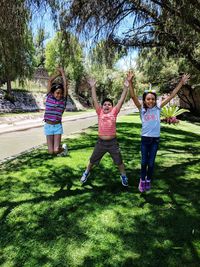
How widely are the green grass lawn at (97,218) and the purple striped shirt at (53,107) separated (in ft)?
3.85

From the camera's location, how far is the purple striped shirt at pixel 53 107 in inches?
239

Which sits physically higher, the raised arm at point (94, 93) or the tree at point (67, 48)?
the tree at point (67, 48)

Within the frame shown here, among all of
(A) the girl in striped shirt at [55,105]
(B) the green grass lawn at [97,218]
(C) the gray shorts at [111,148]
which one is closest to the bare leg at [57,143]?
(A) the girl in striped shirt at [55,105]

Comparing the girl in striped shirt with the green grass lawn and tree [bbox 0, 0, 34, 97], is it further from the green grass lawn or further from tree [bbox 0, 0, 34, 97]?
the green grass lawn

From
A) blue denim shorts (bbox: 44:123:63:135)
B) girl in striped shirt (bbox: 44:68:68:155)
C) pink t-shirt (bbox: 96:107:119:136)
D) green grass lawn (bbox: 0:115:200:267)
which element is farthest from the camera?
blue denim shorts (bbox: 44:123:63:135)

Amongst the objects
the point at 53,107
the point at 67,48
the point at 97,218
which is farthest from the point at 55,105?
the point at 97,218

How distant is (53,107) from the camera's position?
6070 mm

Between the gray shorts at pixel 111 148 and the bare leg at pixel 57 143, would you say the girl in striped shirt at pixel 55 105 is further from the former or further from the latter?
the gray shorts at pixel 111 148

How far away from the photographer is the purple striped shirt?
6062 mm

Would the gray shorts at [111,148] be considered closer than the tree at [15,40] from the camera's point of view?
No

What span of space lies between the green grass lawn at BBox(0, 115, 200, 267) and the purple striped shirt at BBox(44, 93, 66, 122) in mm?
1174

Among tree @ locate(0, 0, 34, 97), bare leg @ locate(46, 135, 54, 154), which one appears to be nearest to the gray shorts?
bare leg @ locate(46, 135, 54, 154)

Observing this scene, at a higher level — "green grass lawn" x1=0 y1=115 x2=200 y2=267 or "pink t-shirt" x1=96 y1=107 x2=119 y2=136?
"pink t-shirt" x1=96 y1=107 x2=119 y2=136

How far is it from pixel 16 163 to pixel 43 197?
2804 mm
